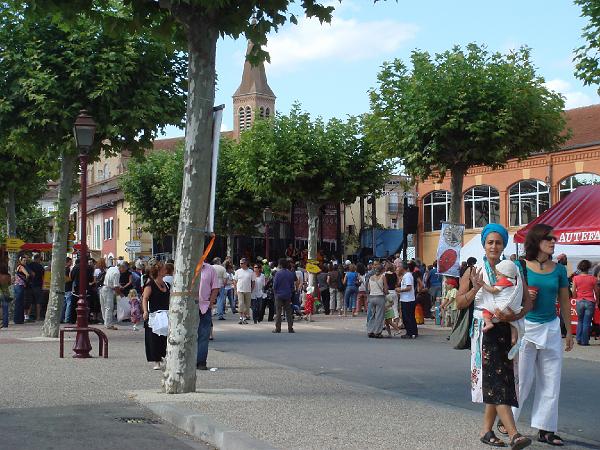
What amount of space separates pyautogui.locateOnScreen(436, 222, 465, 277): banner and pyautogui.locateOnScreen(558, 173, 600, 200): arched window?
59.2 feet

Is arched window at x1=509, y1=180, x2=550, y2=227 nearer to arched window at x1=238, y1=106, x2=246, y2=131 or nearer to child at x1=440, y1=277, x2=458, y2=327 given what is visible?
child at x1=440, y1=277, x2=458, y2=327

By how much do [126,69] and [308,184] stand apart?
18793 mm

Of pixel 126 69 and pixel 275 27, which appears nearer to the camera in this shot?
pixel 275 27

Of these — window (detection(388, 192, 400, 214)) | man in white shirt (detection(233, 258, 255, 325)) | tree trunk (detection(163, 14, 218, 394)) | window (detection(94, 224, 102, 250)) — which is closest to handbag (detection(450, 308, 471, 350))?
tree trunk (detection(163, 14, 218, 394))

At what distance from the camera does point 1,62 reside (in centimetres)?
1998

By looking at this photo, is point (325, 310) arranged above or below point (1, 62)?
below

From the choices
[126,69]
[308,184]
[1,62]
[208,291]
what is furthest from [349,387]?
[308,184]

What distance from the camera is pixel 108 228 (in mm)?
78000

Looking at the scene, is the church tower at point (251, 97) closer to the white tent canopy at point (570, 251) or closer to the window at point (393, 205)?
the window at point (393, 205)

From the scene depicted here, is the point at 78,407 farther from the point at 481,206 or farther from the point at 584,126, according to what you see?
the point at 481,206

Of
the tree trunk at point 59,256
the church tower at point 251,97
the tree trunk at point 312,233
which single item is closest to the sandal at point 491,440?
the tree trunk at point 59,256

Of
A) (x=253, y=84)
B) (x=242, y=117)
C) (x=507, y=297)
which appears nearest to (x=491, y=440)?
(x=507, y=297)

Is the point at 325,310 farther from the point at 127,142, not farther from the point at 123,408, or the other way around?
the point at 123,408

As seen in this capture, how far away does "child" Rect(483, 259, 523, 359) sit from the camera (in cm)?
735
